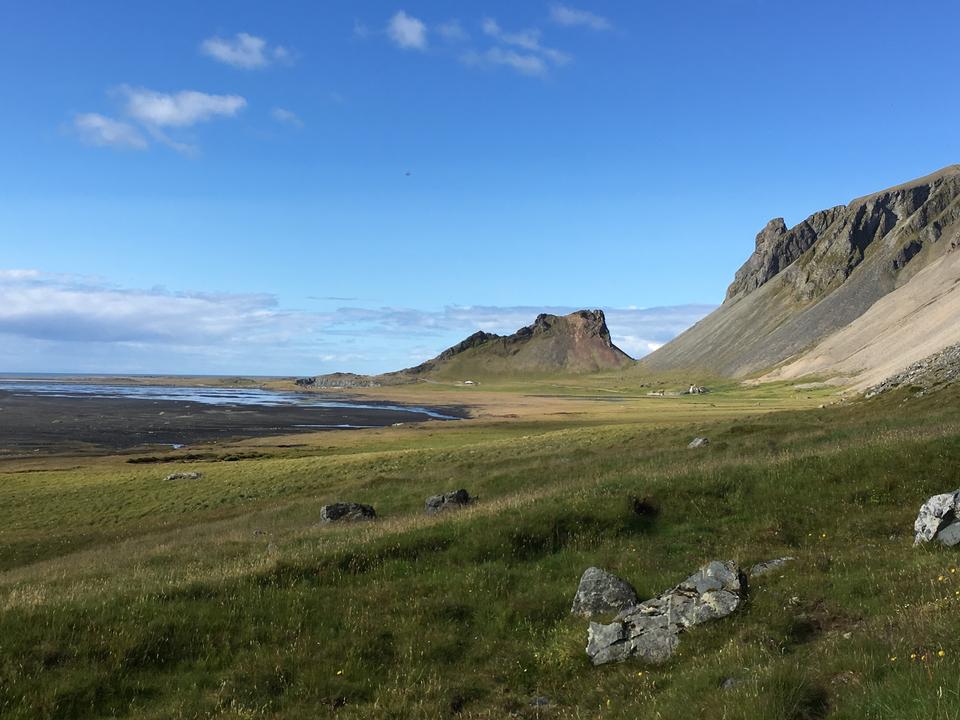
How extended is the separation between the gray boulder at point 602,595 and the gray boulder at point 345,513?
1582 cm

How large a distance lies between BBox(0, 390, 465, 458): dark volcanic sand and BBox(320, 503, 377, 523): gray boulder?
2734 inches

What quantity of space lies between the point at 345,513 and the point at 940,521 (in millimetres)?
22058

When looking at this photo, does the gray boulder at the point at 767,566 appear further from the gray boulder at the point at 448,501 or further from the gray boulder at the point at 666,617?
the gray boulder at the point at 448,501

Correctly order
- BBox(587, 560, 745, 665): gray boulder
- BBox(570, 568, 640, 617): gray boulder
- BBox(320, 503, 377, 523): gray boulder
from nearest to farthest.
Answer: BBox(587, 560, 745, 665): gray boulder, BBox(570, 568, 640, 617): gray boulder, BBox(320, 503, 377, 523): gray boulder

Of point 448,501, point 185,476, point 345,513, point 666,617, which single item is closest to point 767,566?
point 666,617

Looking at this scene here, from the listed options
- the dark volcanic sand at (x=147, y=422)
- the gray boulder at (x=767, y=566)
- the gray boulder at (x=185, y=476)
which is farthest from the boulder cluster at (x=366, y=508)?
the dark volcanic sand at (x=147, y=422)

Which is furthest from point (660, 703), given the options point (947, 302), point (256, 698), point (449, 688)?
point (947, 302)

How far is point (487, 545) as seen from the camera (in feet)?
55.9

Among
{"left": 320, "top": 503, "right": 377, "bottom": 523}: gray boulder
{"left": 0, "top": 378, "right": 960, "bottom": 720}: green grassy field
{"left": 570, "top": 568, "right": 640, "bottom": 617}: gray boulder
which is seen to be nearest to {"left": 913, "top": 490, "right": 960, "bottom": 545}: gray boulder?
{"left": 0, "top": 378, "right": 960, "bottom": 720}: green grassy field

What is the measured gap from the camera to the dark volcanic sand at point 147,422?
301ft

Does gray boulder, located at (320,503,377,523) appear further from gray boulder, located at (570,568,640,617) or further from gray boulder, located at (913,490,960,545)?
gray boulder, located at (913,490,960,545)

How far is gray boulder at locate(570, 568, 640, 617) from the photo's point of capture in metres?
13.3

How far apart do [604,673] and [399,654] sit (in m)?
3.86

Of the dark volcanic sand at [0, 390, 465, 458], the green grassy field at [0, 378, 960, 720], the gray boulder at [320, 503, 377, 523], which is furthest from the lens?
the dark volcanic sand at [0, 390, 465, 458]
